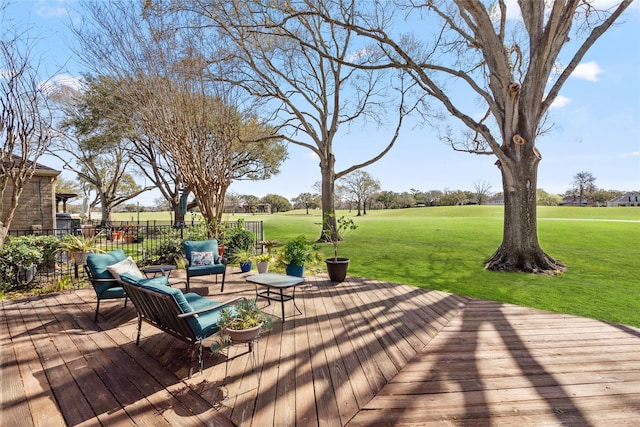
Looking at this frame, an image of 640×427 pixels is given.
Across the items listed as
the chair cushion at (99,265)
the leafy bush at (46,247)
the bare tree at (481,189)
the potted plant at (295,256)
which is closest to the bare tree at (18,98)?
the leafy bush at (46,247)

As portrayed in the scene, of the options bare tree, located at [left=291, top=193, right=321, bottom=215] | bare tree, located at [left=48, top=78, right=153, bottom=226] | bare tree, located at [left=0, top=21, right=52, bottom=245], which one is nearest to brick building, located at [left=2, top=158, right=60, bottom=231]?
bare tree, located at [left=48, top=78, right=153, bottom=226]

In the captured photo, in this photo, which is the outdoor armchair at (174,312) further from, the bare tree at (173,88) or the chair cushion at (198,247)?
the bare tree at (173,88)

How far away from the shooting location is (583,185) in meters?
54.1

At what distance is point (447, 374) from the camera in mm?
2799

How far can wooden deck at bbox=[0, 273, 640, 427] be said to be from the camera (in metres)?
2.24

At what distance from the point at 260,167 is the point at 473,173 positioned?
48861 millimetres

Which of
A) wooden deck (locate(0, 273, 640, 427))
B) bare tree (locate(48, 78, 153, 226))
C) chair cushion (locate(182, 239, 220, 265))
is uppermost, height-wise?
bare tree (locate(48, 78, 153, 226))

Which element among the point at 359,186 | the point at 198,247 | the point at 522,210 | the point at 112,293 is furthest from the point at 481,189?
the point at 112,293

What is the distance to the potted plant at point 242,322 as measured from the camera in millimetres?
2852

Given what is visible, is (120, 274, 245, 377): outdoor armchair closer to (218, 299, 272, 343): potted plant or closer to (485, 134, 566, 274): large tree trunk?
(218, 299, 272, 343): potted plant

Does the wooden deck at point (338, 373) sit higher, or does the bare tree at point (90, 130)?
the bare tree at point (90, 130)

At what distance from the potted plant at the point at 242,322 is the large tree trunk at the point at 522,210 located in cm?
698

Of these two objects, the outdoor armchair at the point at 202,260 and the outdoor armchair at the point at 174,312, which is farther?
the outdoor armchair at the point at 202,260

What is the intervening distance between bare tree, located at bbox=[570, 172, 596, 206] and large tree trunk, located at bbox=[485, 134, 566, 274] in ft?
199
